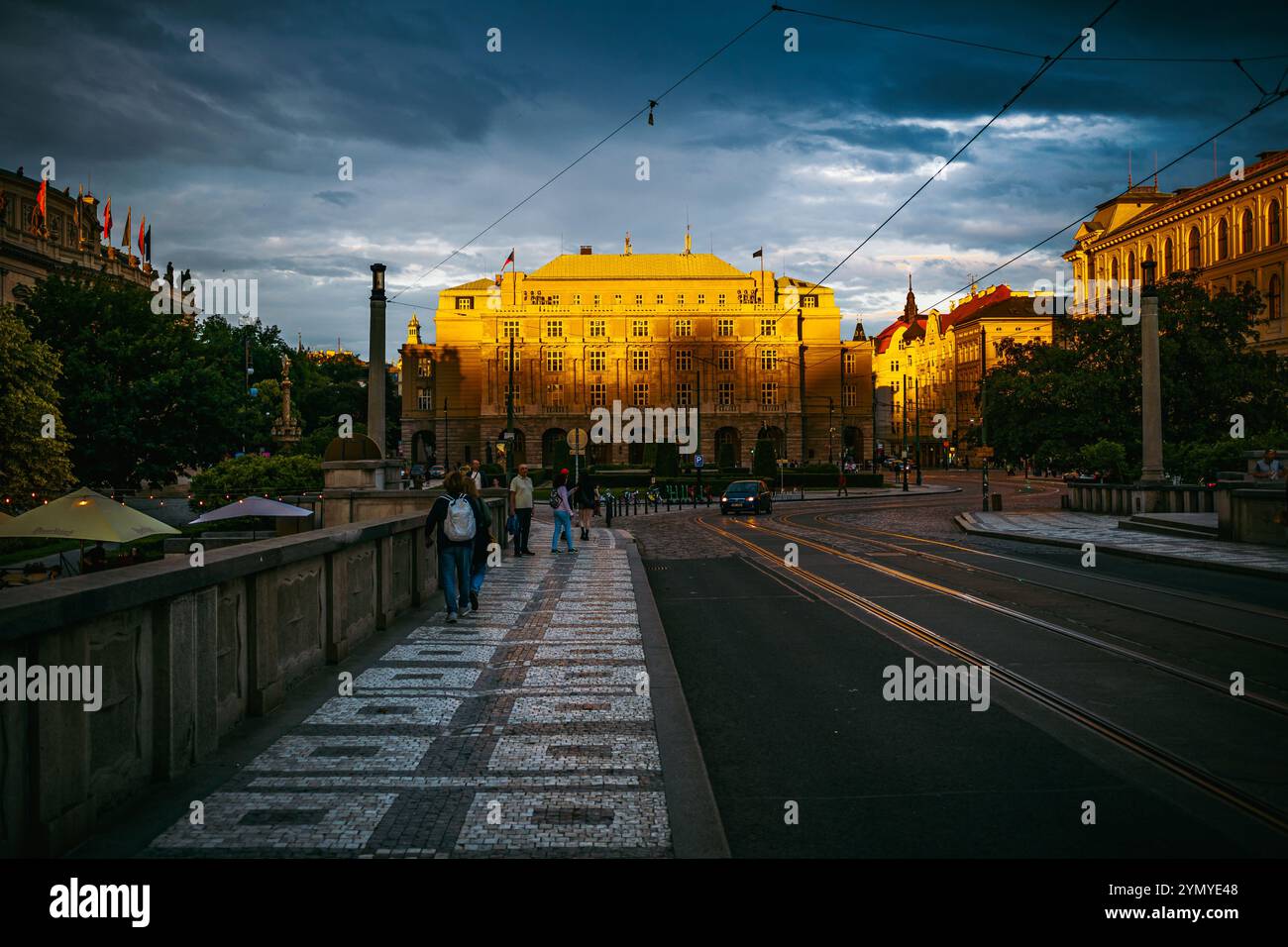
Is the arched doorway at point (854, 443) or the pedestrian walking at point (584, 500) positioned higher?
the arched doorway at point (854, 443)

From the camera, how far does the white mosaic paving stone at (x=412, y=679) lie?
28.0 ft

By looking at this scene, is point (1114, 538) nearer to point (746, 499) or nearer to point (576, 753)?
point (746, 499)

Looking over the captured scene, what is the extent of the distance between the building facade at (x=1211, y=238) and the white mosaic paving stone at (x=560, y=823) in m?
52.0

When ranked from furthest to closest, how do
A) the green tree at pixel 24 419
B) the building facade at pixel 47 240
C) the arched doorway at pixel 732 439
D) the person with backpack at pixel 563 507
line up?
the arched doorway at pixel 732 439
the building facade at pixel 47 240
the green tree at pixel 24 419
the person with backpack at pixel 563 507

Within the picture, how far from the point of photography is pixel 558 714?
24.9ft

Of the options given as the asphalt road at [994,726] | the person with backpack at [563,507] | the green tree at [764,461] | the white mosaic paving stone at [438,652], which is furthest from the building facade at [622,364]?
the white mosaic paving stone at [438,652]

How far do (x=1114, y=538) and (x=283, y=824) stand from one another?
23.8 meters

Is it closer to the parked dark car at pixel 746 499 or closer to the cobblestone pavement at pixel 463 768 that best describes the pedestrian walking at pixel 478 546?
the cobblestone pavement at pixel 463 768

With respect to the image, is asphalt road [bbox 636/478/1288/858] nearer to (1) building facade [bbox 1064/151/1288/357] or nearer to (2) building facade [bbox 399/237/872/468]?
(1) building facade [bbox 1064/151/1288/357]

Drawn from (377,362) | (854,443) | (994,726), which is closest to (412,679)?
(994,726)

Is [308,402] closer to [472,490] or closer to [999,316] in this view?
[999,316]

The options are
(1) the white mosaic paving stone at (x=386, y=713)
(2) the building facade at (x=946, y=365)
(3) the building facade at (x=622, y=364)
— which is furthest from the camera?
(2) the building facade at (x=946, y=365)

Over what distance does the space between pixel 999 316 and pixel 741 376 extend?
115 ft

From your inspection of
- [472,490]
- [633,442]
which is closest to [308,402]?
[633,442]
